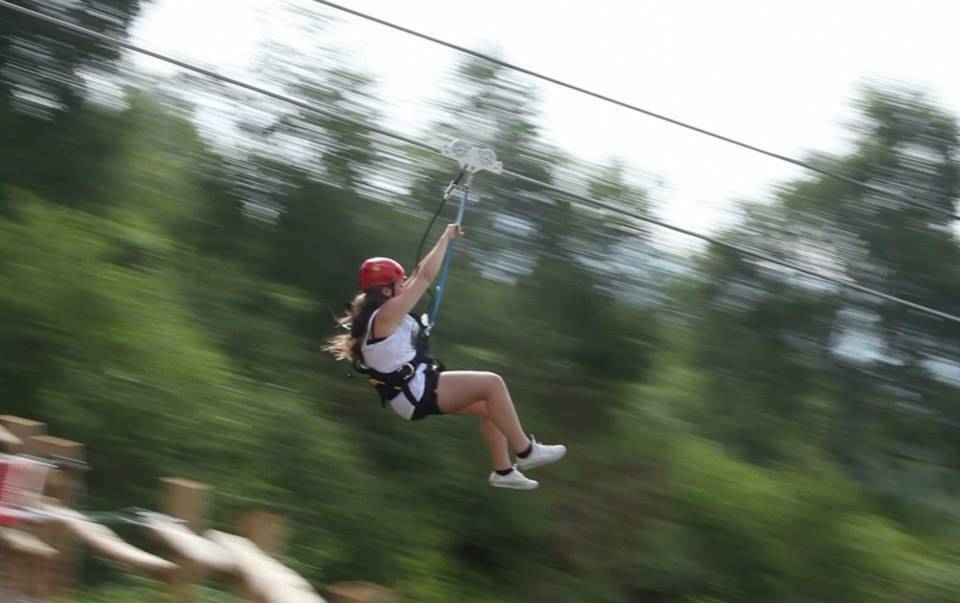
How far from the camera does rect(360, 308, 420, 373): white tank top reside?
6.11 metres

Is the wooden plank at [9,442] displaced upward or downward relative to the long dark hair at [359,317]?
downward

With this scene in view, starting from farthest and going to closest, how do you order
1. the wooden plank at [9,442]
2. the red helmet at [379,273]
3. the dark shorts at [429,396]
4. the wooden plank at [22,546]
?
1. the wooden plank at [9,442]
2. the wooden plank at [22,546]
3. the dark shorts at [429,396]
4. the red helmet at [379,273]

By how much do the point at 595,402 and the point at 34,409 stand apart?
16.4 ft

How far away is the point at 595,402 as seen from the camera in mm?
12039

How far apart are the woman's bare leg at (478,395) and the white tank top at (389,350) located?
8.1 inches

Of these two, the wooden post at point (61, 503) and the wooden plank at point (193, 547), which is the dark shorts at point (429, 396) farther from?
the wooden post at point (61, 503)

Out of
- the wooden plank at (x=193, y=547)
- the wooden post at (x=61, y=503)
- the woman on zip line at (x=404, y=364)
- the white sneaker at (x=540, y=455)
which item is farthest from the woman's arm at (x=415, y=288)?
the wooden post at (x=61, y=503)

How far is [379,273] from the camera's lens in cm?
605

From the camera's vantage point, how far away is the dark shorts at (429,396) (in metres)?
6.16

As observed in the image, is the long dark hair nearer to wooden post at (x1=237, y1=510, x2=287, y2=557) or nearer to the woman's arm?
the woman's arm

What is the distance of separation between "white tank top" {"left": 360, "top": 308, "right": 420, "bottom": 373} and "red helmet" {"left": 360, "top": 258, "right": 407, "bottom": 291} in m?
0.13

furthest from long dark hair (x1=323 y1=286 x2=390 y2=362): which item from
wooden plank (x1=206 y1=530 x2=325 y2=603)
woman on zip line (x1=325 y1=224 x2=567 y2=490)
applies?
wooden plank (x1=206 y1=530 x2=325 y2=603)

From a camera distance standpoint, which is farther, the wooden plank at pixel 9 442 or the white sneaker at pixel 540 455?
the wooden plank at pixel 9 442

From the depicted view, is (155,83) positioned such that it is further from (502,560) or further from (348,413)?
(502,560)
